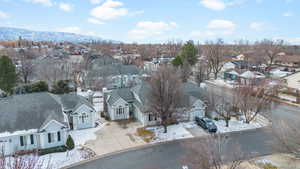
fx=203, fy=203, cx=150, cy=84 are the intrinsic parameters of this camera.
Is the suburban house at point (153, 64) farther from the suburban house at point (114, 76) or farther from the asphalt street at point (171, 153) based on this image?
the asphalt street at point (171, 153)

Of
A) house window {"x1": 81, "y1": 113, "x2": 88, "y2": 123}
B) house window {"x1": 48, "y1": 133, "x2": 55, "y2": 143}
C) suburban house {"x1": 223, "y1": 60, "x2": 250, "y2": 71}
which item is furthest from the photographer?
suburban house {"x1": 223, "y1": 60, "x2": 250, "y2": 71}

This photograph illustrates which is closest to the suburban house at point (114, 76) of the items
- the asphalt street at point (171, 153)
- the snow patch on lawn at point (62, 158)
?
the snow patch on lawn at point (62, 158)

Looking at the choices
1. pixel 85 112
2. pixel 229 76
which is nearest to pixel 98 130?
pixel 85 112

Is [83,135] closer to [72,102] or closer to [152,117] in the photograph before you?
[72,102]

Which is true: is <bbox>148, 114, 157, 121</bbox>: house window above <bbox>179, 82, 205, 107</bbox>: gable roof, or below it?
below

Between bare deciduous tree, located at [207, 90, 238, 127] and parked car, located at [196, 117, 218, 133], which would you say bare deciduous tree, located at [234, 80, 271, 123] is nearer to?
bare deciduous tree, located at [207, 90, 238, 127]

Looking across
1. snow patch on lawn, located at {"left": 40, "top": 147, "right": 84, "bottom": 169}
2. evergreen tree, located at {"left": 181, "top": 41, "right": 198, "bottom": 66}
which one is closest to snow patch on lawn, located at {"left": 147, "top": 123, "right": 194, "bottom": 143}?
snow patch on lawn, located at {"left": 40, "top": 147, "right": 84, "bottom": 169}

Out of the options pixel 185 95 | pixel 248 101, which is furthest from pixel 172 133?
pixel 248 101
